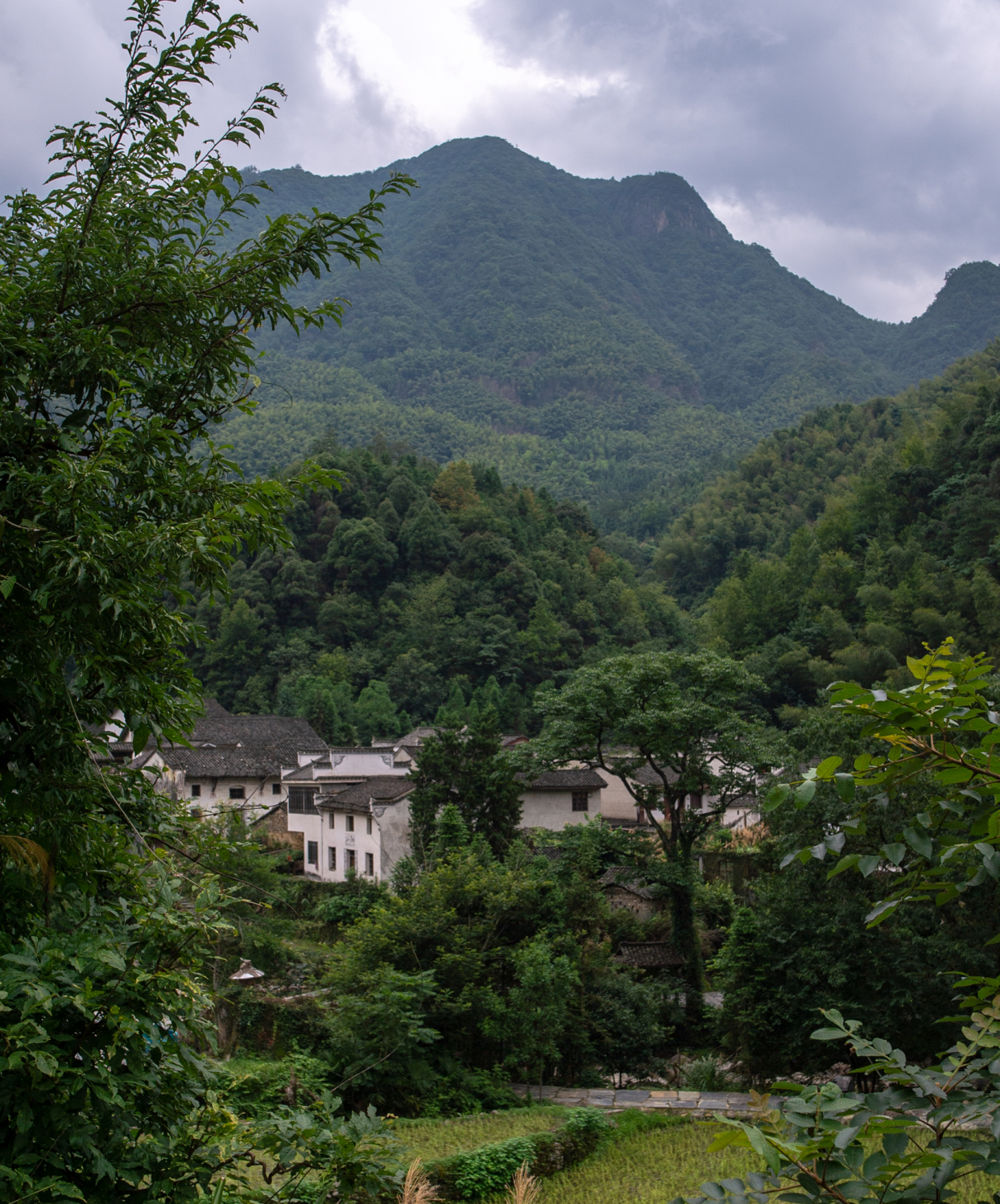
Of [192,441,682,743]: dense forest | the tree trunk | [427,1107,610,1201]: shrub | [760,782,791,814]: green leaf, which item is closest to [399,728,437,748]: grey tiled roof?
[192,441,682,743]: dense forest

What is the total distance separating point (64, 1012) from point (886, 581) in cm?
5017

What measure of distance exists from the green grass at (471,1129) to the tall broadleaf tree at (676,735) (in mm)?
8896

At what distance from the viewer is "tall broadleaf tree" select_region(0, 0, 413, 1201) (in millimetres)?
3301

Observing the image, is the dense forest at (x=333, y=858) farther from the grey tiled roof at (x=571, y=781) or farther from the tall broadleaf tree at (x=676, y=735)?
the grey tiled roof at (x=571, y=781)

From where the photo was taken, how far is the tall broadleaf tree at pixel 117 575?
3301 mm

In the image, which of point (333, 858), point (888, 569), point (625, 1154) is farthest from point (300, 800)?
point (888, 569)

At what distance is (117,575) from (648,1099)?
542 inches

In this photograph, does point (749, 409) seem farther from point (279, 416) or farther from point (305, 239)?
point (305, 239)

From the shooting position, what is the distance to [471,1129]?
1232 centimetres

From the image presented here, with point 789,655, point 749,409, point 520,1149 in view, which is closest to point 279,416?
point 789,655

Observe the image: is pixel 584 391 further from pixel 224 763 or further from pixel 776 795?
pixel 776 795

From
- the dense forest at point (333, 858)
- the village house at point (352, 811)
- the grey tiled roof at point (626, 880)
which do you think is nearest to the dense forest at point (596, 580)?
the dense forest at point (333, 858)

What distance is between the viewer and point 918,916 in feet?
51.1

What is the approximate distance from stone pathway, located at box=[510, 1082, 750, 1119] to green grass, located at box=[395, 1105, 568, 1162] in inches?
56.8
